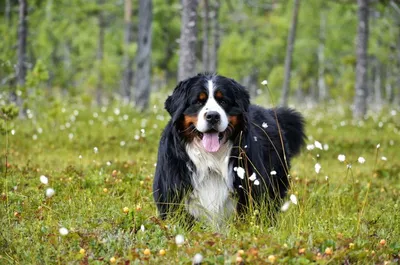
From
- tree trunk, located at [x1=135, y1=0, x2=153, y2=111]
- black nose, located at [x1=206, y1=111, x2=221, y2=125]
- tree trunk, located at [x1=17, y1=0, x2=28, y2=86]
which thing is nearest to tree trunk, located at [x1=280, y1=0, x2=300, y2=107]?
tree trunk, located at [x1=135, y1=0, x2=153, y2=111]

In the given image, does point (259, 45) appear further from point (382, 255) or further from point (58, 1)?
point (382, 255)

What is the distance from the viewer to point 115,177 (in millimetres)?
6734

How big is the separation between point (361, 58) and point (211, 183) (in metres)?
13.4

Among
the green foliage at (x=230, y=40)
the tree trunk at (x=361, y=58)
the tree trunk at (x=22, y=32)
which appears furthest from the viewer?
the green foliage at (x=230, y=40)

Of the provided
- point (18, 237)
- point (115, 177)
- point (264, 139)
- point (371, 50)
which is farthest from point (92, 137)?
point (371, 50)

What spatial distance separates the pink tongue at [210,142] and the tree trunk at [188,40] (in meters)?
5.47

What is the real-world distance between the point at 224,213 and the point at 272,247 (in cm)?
139

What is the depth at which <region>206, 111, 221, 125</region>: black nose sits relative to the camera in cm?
465

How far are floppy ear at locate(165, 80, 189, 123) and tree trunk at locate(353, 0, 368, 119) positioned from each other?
42.5 ft

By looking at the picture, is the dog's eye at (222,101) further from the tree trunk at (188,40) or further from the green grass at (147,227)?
the tree trunk at (188,40)

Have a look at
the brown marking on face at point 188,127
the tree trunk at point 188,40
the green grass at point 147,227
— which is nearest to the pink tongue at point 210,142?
the brown marking on face at point 188,127

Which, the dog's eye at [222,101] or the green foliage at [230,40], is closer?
the dog's eye at [222,101]

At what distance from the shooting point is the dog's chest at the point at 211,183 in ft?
16.4

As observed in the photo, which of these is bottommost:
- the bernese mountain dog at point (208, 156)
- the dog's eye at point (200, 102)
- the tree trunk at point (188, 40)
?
the bernese mountain dog at point (208, 156)
